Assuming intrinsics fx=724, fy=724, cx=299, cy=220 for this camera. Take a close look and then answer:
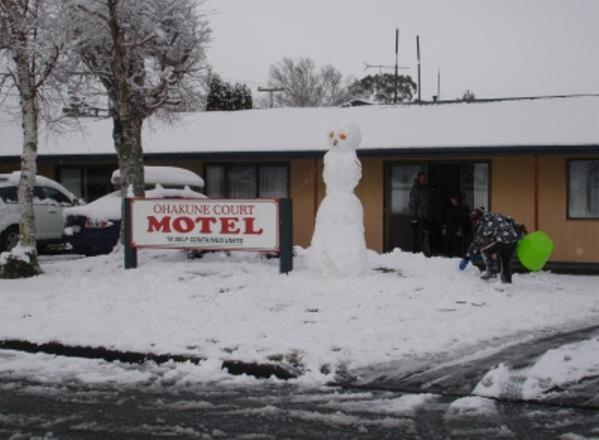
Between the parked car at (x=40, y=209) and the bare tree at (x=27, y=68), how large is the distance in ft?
9.75

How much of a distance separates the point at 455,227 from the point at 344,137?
5.22 m

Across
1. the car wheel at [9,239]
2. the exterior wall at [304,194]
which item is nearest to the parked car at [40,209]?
the car wheel at [9,239]

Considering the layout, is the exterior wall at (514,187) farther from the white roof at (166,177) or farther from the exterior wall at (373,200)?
the white roof at (166,177)

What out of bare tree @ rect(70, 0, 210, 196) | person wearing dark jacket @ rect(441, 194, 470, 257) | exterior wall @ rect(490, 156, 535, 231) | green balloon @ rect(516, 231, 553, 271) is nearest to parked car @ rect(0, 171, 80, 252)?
bare tree @ rect(70, 0, 210, 196)

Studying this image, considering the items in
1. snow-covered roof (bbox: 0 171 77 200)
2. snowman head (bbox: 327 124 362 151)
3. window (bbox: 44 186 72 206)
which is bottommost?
window (bbox: 44 186 72 206)

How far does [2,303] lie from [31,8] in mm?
6286

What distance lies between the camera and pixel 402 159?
17344 millimetres

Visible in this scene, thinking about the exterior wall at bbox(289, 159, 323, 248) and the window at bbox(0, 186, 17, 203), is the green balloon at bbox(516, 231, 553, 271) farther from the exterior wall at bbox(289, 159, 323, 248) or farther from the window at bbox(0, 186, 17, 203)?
the window at bbox(0, 186, 17, 203)

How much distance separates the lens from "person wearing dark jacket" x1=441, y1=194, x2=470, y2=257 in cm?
1577

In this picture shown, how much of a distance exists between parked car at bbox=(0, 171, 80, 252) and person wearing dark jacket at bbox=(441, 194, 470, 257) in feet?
28.6

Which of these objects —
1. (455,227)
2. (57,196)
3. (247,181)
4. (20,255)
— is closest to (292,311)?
(20,255)

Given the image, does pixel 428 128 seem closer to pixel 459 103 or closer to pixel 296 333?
pixel 459 103

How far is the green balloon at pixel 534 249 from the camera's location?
11172mm

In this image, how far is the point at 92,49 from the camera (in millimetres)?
15281
